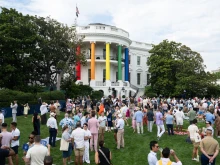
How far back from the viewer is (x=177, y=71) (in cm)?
4428

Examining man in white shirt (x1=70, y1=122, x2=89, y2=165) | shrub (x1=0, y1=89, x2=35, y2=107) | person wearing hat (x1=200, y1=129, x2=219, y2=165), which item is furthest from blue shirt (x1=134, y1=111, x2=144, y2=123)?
shrub (x1=0, y1=89, x2=35, y2=107)

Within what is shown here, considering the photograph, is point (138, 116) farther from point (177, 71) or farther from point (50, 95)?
point (177, 71)

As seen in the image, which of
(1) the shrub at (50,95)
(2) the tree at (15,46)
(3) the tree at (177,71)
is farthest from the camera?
(3) the tree at (177,71)

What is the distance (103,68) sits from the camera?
44656 millimetres

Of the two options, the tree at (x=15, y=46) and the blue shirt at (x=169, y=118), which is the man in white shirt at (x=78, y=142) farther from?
the tree at (x=15, y=46)

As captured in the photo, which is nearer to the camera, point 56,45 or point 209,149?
point 209,149

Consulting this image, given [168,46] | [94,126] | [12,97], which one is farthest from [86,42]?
[94,126]

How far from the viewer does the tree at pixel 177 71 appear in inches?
1651

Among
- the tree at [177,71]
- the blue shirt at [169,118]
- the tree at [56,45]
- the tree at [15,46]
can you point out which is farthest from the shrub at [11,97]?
the tree at [177,71]

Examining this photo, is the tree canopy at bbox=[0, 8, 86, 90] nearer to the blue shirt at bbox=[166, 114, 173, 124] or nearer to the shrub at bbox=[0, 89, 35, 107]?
the shrub at bbox=[0, 89, 35, 107]

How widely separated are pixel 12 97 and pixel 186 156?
1778 cm

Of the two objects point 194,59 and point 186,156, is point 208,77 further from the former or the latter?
point 186,156

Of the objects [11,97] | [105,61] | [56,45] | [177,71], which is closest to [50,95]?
[11,97]

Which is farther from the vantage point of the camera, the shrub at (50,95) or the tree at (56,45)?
the tree at (56,45)
